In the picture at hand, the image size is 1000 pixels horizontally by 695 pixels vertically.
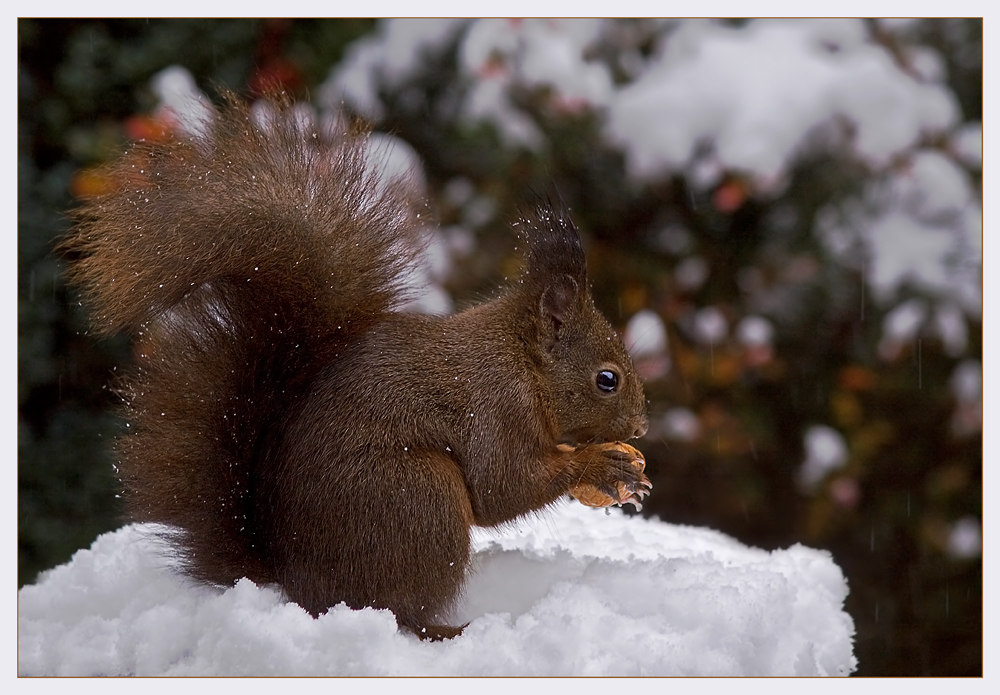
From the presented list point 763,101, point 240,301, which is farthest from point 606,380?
point 763,101

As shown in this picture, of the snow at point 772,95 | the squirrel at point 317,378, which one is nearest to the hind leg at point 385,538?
the squirrel at point 317,378

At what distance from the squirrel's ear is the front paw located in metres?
0.16

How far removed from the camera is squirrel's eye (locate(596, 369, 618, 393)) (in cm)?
122

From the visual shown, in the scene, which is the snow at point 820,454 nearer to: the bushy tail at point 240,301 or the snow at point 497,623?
the snow at point 497,623

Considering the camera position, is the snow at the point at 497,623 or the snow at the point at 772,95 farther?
the snow at the point at 772,95

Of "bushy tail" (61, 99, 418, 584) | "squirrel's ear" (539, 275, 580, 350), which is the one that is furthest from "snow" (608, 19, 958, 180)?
"bushy tail" (61, 99, 418, 584)

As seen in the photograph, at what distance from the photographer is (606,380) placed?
3.99 ft

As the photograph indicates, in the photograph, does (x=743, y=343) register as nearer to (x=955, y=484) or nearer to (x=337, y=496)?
(x=955, y=484)

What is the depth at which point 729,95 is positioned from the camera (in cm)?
182

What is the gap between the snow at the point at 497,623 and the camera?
104cm

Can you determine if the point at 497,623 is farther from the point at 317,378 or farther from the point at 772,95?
the point at 772,95

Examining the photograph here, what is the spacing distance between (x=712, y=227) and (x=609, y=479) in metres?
1.16

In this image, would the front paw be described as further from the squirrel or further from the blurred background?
the blurred background

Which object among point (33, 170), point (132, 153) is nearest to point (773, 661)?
point (132, 153)
